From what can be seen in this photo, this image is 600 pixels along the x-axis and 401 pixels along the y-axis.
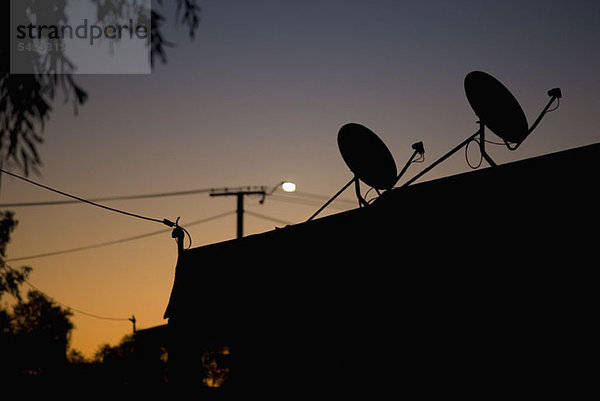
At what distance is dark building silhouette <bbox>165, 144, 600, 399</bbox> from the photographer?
23.1ft

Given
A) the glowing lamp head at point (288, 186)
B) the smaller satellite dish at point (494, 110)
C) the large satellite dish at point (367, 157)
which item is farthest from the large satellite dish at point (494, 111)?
the glowing lamp head at point (288, 186)

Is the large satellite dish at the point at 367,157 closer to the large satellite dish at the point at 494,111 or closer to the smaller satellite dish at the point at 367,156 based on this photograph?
the smaller satellite dish at the point at 367,156

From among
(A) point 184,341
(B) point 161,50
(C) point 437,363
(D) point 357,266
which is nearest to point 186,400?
(A) point 184,341

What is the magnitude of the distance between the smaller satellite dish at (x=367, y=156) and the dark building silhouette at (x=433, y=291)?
1016 millimetres

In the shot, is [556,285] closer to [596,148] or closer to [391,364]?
[596,148]

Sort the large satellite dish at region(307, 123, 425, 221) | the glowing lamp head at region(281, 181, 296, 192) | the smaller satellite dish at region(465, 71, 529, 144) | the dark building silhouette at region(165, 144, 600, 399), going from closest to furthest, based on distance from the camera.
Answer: the dark building silhouette at region(165, 144, 600, 399) < the smaller satellite dish at region(465, 71, 529, 144) < the large satellite dish at region(307, 123, 425, 221) < the glowing lamp head at region(281, 181, 296, 192)

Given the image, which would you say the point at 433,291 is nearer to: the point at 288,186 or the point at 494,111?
the point at 494,111

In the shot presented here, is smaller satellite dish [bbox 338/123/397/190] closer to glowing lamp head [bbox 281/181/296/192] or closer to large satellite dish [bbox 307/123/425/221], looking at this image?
large satellite dish [bbox 307/123/425/221]

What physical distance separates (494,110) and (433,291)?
3166mm

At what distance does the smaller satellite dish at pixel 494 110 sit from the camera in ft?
32.0

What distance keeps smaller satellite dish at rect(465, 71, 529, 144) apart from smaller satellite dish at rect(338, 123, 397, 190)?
5.49 feet

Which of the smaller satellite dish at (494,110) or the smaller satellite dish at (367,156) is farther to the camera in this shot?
the smaller satellite dish at (367,156)

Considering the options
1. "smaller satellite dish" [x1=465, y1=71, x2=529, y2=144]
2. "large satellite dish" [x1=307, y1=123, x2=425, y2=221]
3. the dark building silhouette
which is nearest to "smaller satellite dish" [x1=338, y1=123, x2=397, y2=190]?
"large satellite dish" [x1=307, y1=123, x2=425, y2=221]

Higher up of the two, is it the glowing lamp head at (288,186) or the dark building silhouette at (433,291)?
the glowing lamp head at (288,186)
